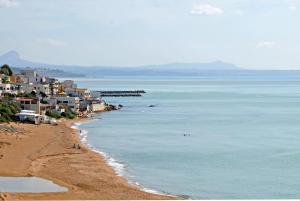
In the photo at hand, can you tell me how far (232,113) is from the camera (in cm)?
3844

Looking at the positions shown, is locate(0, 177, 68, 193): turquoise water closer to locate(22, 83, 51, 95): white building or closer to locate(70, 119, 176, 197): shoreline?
locate(70, 119, 176, 197): shoreline

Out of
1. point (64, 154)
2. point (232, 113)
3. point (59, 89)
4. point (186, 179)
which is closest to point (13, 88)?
point (59, 89)

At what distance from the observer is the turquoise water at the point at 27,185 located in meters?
11.8

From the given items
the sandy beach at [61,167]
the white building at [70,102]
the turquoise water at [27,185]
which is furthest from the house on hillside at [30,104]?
the turquoise water at [27,185]

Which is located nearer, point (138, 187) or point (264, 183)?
point (138, 187)

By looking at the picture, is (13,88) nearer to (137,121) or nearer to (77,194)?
(137,121)

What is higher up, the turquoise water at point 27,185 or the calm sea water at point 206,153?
the turquoise water at point 27,185

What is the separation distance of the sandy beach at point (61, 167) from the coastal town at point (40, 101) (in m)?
4.43

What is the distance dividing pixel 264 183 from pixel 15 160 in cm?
642

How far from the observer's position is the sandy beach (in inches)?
467

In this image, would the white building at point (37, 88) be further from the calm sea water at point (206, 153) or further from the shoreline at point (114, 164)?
the shoreline at point (114, 164)

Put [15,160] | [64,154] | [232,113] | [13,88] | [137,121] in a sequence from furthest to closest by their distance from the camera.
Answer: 1. [232,113]
2. [13,88]
3. [137,121]
4. [64,154]
5. [15,160]

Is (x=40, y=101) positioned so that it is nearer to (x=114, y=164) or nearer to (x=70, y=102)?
(x=70, y=102)

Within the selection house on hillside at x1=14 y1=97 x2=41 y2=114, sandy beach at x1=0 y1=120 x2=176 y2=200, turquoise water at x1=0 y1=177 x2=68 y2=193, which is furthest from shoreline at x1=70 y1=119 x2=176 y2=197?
house on hillside at x1=14 y1=97 x2=41 y2=114
